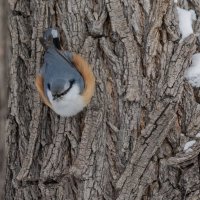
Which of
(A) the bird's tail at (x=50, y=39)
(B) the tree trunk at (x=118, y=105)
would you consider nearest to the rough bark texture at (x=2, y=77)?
(B) the tree trunk at (x=118, y=105)

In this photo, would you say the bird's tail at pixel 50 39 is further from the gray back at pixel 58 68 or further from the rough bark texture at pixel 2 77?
the rough bark texture at pixel 2 77

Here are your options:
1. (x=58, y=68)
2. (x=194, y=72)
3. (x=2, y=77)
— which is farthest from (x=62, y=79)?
(x=2, y=77)

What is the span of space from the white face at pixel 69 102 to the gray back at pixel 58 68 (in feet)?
0.08

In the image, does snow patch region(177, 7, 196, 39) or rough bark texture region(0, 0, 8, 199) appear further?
rough bark texture region(0, 0, 8, 199)

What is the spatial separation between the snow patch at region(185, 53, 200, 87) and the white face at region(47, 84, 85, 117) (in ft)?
1.25

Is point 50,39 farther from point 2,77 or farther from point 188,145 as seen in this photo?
point 2,77

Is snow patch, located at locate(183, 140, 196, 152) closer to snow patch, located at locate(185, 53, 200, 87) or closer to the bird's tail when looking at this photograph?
snow patch, located at locate(185, 53, 200, 87)

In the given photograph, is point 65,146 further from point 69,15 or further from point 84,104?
point 69,15

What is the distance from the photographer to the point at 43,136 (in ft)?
6.27

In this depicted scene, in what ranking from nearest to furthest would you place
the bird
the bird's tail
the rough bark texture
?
the bird
the bird's tail
the rough bark texture

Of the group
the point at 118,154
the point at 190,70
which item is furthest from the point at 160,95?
the point at 118,154

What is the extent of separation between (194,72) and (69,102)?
454 millimetres

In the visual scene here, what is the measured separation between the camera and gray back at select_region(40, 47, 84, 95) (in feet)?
5.47

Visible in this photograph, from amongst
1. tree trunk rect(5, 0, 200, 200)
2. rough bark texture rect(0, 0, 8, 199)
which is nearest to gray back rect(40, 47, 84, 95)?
tree trunk rect(5, 0, 200, 200)
